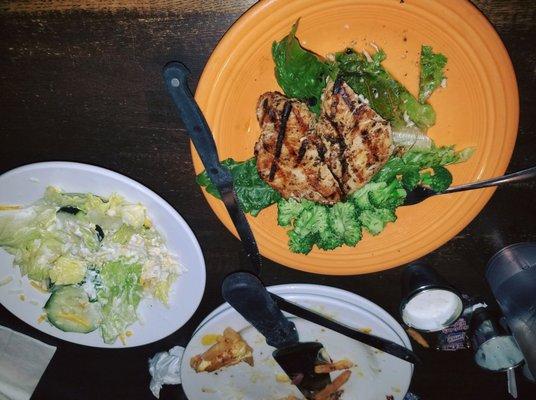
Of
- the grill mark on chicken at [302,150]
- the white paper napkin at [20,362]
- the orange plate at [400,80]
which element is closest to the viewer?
the orange plate at [400,80]

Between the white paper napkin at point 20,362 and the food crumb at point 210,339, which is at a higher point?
the food crumb at point 210,339

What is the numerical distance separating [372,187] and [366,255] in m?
0.37

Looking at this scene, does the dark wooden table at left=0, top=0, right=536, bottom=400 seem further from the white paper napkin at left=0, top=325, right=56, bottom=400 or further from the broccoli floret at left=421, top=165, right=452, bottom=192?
the white paper napkin at left=0, top=325, right=56, bottom=400

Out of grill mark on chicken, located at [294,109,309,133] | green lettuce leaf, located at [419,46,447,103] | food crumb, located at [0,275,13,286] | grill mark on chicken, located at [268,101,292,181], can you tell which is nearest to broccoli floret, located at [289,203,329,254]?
grill mark on chicken, located at [268,101,292,181]

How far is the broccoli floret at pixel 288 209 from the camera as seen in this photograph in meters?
1.90

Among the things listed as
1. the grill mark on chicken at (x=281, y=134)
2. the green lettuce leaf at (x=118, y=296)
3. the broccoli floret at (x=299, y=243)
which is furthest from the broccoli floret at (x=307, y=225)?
the green lettuce leaf at (x=118, y=296)

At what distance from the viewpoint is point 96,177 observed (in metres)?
1.81

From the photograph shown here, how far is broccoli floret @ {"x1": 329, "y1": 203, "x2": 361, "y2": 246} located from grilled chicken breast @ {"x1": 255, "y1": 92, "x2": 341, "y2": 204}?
0.25ft

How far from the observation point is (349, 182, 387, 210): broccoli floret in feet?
6.13

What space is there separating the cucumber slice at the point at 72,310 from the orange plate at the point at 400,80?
1.02m

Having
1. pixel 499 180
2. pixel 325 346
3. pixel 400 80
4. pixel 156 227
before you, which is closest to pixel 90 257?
pixel 156 227

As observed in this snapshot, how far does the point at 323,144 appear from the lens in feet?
5.87

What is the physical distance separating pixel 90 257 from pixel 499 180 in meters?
2.09

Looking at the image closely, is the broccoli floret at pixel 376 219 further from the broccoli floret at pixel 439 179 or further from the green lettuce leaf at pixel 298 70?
the green lettuce leaf at pixel 298 70
